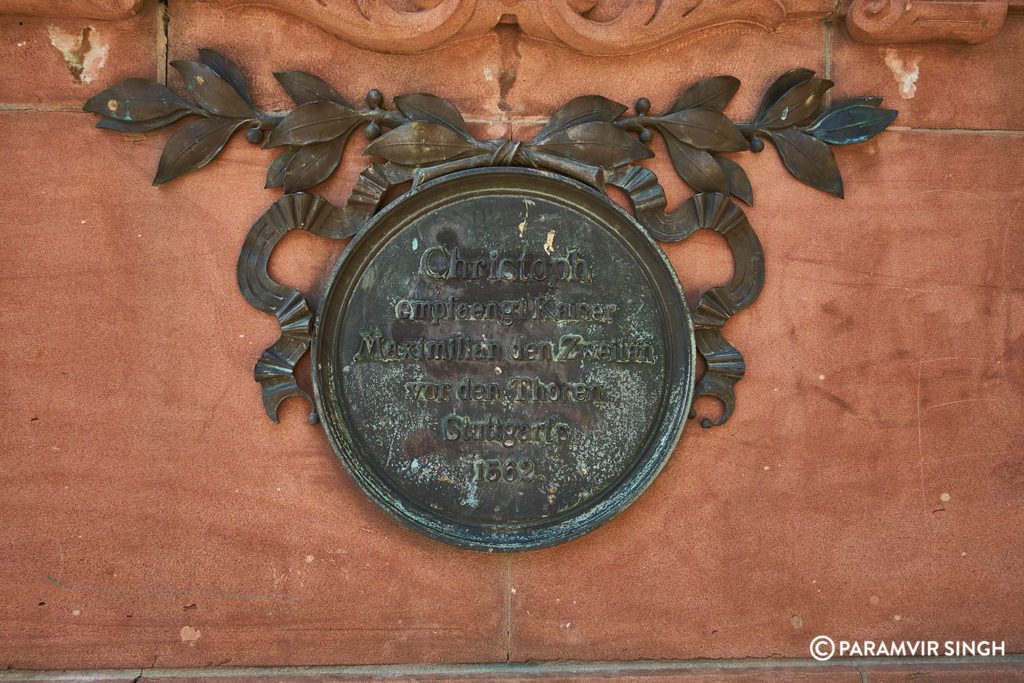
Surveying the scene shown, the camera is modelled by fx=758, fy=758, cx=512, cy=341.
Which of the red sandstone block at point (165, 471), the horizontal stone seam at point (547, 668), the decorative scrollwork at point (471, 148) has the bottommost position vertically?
the horizontal stone seam at point (547, 668)

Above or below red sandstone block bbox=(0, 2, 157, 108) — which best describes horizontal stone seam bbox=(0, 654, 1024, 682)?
below

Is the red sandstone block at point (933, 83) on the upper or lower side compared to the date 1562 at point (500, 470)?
upper

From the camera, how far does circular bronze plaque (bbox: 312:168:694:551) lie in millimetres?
2637

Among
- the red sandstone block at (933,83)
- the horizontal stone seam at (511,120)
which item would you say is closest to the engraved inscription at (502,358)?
the horizontal stone seam at (511,120)

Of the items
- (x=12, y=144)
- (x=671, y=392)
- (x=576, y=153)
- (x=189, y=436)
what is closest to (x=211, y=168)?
(x=12, y=144)

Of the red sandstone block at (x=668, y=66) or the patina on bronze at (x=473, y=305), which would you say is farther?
the red sandstone block at (x=668, y=66)

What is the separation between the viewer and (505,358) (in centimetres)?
266

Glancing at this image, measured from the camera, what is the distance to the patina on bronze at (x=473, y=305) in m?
2.63

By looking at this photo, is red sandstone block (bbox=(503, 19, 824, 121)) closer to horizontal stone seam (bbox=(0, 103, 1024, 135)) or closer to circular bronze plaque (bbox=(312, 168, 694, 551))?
horizontal stone seam (bbox=(0, 103, 1024, 135))

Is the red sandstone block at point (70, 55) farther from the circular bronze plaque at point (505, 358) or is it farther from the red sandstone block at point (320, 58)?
the circular bronze plaque at point (505, 358)
